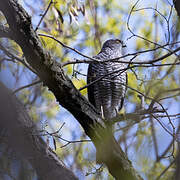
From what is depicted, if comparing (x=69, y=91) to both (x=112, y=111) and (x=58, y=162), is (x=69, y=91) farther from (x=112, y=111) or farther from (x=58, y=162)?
(x=112, y=111)

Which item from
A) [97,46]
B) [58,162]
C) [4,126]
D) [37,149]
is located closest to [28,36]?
[4,126]

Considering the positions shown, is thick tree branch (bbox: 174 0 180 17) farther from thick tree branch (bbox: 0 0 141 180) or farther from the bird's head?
the bird's head

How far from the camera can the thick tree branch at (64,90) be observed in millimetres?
2084

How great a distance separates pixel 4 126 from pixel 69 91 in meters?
0.55

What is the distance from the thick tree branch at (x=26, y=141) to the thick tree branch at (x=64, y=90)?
36cm

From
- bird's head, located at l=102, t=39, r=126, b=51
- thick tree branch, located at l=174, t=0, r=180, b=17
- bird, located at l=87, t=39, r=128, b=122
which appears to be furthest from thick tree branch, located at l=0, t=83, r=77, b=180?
bird's head, located at l=102, t=39, r=126, b=51

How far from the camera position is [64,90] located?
7.75 ft

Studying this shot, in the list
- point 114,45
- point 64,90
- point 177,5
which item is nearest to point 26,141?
point 64,90

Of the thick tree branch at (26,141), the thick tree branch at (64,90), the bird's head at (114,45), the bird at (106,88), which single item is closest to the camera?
the thick tree branch at (64,90)

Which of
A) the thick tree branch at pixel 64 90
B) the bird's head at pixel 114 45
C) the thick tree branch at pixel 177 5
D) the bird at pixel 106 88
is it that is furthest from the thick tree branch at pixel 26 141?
the bird's head at pixel 114 45

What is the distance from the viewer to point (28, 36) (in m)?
2.11

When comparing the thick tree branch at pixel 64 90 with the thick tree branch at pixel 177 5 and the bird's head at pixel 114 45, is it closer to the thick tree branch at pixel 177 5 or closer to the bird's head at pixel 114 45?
the thick tree branch at pixel 177 5

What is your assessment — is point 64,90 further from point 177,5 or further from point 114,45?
point 114,45

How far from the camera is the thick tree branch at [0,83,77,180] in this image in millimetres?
2367
